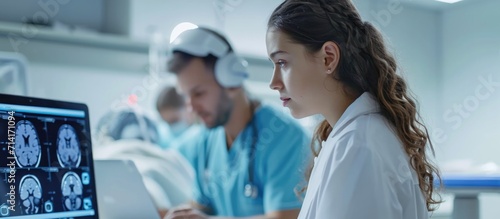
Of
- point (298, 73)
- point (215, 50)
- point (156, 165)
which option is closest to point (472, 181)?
point (298, 73)

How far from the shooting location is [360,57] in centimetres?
111

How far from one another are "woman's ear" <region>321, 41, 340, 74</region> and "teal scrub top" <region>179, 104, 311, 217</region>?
2.39 ft

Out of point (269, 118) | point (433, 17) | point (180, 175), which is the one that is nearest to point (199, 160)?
point (180, 175)

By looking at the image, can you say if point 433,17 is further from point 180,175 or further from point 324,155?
point 324,155

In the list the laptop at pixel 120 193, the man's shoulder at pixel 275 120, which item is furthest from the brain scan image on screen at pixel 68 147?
the man's shoulder at pixel 275 120

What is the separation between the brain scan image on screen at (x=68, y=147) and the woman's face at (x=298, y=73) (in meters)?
0.42

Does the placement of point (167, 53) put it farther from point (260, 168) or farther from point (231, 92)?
point (260, 168)

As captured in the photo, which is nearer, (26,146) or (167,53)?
(26,146)

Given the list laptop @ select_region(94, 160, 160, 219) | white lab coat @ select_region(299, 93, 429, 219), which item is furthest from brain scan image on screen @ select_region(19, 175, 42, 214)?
white lab coat @ select_region(299, 93, 429, 219)

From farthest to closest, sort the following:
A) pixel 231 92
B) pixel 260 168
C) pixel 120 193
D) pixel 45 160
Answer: pixel 231 92
pixel 260 168
pixel 120 193
pixel 45 160

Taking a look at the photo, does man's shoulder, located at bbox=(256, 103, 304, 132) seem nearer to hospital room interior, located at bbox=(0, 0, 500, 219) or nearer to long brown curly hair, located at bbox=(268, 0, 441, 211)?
hospital room interior, located at bbox=(0, 0, 500, 219)

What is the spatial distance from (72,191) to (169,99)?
2114 millimetres

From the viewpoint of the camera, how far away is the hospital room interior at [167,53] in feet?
7.88

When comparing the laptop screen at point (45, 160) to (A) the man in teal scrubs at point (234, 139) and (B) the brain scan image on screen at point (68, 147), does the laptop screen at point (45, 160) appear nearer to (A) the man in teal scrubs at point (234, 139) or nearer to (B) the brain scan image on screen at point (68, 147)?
(B) the brain scan image on screen at point (68, 147)
